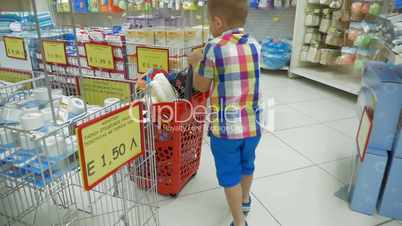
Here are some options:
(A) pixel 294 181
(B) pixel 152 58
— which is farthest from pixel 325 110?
(B) pixel 152 58

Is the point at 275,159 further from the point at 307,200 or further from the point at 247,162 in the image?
the point at 247,162

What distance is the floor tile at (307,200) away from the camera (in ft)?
4.66

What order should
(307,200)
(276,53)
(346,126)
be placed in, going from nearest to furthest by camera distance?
(307,200), (346,126), (276,53)

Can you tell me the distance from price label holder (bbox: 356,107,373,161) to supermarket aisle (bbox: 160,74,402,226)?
0.97 feet

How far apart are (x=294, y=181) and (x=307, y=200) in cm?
16

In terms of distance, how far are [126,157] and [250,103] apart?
49cm

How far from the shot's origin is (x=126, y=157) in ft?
3.08

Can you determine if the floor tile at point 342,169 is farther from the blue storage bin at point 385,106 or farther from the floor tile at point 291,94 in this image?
the floor tile at point 291,94

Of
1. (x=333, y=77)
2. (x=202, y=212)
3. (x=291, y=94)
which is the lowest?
(x=202, y=212)

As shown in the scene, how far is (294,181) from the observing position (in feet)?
5.57

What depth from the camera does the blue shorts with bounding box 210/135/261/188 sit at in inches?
46.8

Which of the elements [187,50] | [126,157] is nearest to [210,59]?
[126,157]

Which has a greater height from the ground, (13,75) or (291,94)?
(13,75)

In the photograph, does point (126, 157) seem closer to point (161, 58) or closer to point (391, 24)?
point (161, 58)
